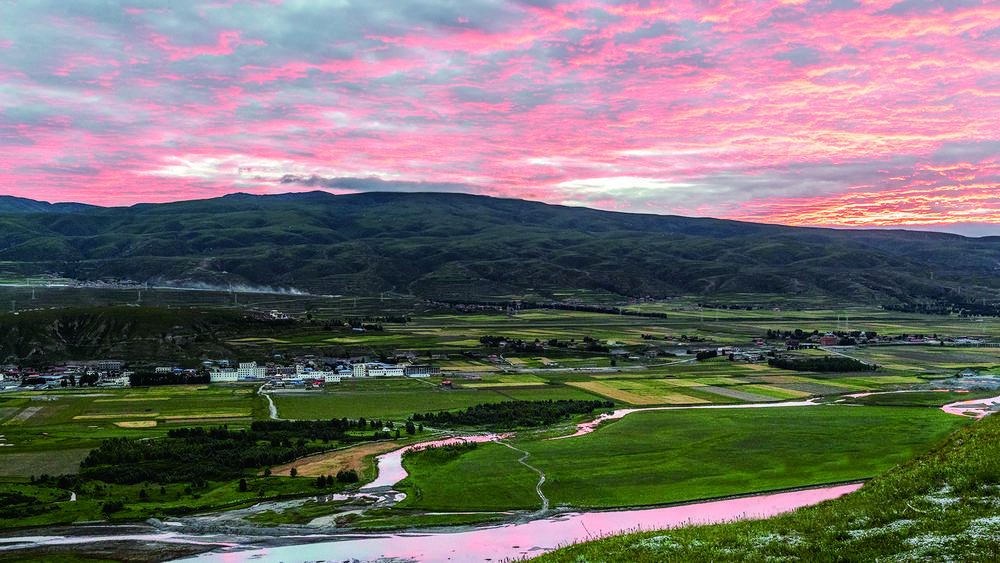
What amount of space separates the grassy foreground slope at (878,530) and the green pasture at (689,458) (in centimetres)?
2518

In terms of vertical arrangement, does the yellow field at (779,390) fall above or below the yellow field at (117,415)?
below

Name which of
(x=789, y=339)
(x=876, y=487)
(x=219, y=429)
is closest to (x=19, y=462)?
(x=219, y=429)

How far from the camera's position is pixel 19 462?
56938 mm

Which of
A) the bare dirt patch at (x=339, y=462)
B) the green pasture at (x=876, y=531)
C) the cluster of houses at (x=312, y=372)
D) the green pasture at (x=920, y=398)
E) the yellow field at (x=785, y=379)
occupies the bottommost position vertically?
the bare dirt patch at (x=339, y=462)

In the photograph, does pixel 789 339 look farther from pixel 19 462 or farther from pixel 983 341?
pixel 19 462

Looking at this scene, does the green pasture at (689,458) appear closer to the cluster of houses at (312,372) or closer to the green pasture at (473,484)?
the green pasture at (473,484)

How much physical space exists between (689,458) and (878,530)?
40317 mm

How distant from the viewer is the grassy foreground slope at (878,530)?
64.2ft

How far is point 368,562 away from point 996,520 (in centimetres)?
2929

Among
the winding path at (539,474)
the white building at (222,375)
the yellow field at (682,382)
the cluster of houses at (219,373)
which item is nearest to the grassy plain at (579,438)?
the winding path at (539,474)

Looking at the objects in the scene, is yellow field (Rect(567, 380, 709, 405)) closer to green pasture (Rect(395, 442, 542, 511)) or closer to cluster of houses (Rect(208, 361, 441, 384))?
cluster of houses (Rect(208, 361, 441, 384))

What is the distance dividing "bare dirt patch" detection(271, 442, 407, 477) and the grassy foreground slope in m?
36.7

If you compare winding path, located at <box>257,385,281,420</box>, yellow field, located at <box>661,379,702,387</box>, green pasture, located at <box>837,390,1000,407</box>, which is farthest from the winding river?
yellow field, located at <box>661,379,702,387</box>

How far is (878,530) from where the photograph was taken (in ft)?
69.7
